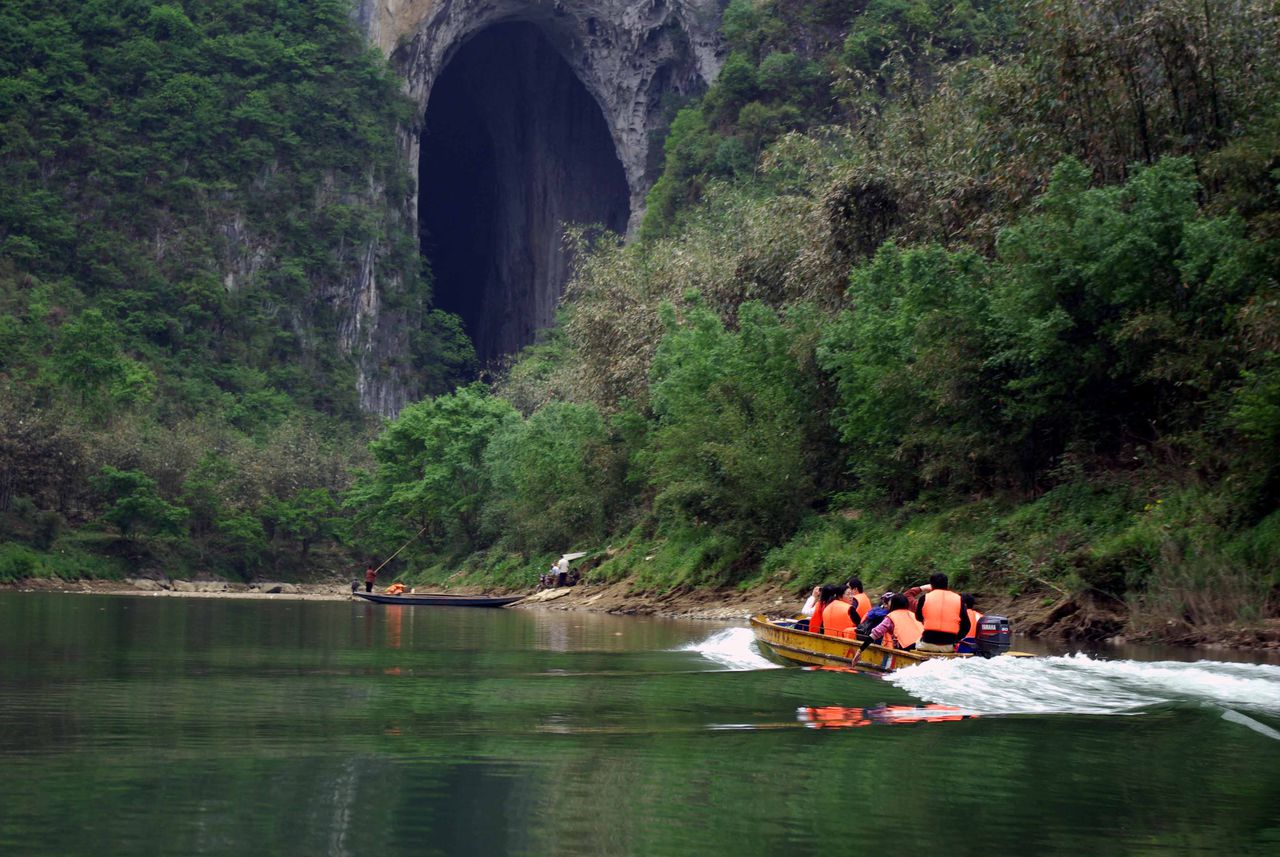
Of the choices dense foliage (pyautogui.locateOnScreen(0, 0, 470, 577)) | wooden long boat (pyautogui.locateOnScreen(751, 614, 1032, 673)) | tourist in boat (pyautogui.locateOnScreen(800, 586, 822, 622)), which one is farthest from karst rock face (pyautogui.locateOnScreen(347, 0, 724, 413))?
wooden long boat (pyautogui.locateOnScreen(751, 614, 1032, 673))

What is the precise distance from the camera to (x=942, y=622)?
56.1 ft

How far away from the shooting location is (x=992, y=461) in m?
28.0

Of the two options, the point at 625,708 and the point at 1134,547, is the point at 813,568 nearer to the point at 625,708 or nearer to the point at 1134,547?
the point at 1134,547

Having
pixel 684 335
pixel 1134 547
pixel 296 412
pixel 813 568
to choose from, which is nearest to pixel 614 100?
pixel 296 412

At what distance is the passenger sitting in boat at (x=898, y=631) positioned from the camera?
672 inches

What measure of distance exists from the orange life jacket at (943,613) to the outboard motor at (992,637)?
0.37 m

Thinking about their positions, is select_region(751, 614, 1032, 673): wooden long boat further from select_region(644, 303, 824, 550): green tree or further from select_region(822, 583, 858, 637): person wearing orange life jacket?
select_region(644, 303, 824, 550): green tree

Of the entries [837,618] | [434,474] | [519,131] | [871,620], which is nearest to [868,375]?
[837,618]

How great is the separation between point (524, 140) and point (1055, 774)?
98.2m

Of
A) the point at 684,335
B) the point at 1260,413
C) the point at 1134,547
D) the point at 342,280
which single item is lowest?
the point at 1134,547

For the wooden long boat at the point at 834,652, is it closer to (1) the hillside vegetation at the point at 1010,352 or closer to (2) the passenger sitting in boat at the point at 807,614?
(2) the passenger sitting in boat at the point at 807,614

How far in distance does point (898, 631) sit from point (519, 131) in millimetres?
91776

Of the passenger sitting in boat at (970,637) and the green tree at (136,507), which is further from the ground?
the green tree at (136,507)

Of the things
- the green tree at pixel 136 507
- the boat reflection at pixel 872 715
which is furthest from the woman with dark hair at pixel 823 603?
the green tree at pixel 136 507
